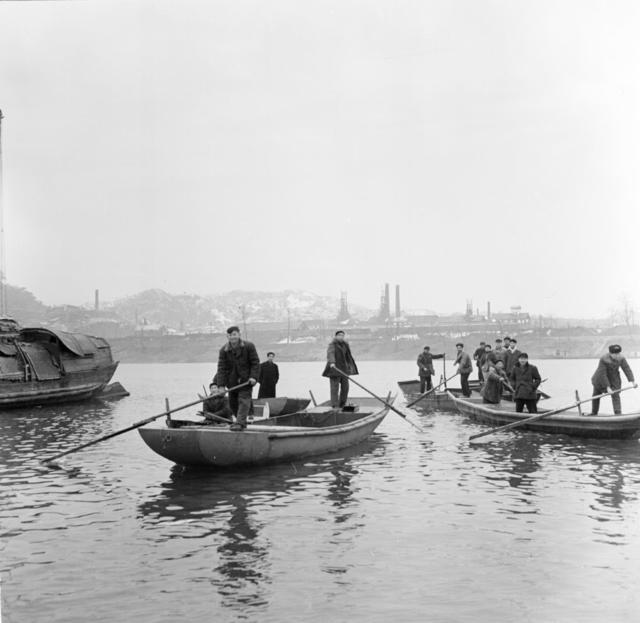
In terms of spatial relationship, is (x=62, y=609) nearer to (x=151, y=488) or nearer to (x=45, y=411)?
(x=151, y=488)

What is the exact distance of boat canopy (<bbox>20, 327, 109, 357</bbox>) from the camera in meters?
31.7

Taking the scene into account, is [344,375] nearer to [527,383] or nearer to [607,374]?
[527,383]

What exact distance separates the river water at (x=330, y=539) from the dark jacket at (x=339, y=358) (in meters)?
2.94

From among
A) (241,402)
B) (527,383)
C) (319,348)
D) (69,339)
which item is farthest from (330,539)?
(319,348)

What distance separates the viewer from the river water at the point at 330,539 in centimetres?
657

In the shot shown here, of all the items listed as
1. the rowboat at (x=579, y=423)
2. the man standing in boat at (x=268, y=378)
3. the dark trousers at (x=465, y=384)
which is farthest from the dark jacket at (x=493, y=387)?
the man standing in boat at (x=268, y=378)

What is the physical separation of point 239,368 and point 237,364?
8 centimetres

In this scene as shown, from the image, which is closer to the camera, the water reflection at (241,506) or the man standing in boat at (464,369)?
the water reflection at (241,506)

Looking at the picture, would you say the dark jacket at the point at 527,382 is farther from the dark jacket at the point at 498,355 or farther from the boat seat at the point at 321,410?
the boat seat at the point at 321,410

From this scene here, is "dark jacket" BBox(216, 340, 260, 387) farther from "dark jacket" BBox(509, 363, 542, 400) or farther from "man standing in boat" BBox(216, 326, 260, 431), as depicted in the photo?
"dark jacket" BBox(509, 363, 542, 400)

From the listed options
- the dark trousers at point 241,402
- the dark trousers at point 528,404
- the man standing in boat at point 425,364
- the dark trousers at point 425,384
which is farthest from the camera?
the dark trousers at point 425,384

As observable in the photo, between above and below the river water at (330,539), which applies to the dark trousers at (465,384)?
above

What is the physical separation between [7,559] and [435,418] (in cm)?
1676

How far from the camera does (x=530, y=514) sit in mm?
9758
